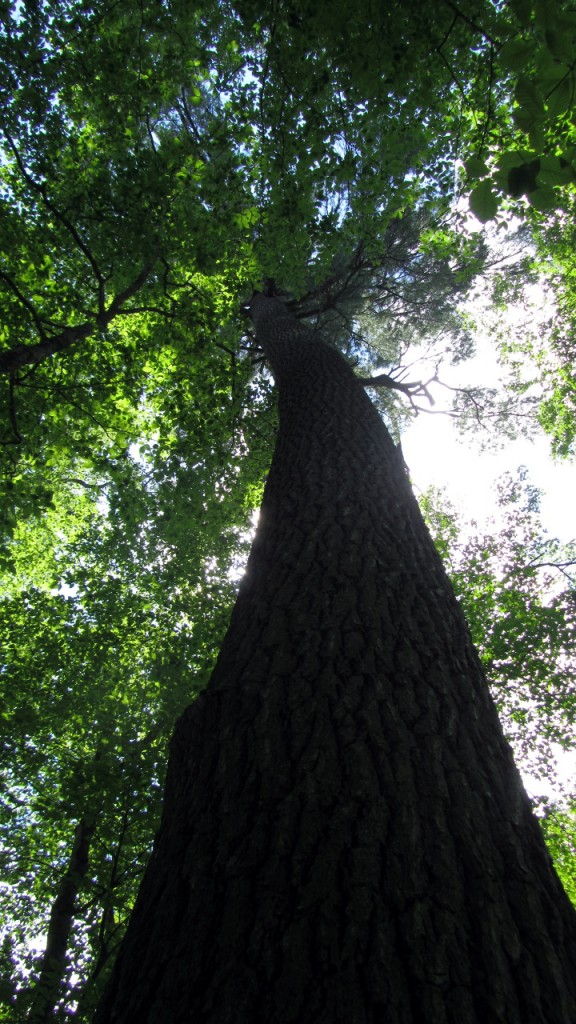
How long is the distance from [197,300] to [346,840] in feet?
24.8

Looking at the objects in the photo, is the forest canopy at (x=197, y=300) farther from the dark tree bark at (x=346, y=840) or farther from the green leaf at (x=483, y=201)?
the dark tree bark at (x=346, y=840)

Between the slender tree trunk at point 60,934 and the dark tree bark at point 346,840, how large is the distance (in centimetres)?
429

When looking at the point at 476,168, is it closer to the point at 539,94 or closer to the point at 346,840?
the point at 539,94

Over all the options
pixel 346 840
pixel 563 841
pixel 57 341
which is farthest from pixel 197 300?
pixel 563 841

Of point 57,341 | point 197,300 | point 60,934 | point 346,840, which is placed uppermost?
point 197,300

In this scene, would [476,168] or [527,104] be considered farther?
[476,168]

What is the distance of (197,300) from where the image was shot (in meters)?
7.51

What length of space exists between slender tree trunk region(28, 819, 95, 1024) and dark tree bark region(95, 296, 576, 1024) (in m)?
4.29

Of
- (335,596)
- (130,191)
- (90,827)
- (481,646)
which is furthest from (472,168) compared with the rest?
(481,646)

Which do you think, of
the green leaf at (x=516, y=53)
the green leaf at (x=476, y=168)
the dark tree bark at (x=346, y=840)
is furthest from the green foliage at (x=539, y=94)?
the dark tree bark at (x=346, y=840)

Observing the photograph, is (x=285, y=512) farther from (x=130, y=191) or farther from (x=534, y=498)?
(x=534, y=498)

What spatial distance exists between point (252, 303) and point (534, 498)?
8.65m

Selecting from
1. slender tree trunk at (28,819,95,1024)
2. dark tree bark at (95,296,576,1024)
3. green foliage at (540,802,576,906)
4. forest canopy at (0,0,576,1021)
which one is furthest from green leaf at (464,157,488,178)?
green foliage at (540,802,576,906)

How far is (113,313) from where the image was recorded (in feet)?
21.4
